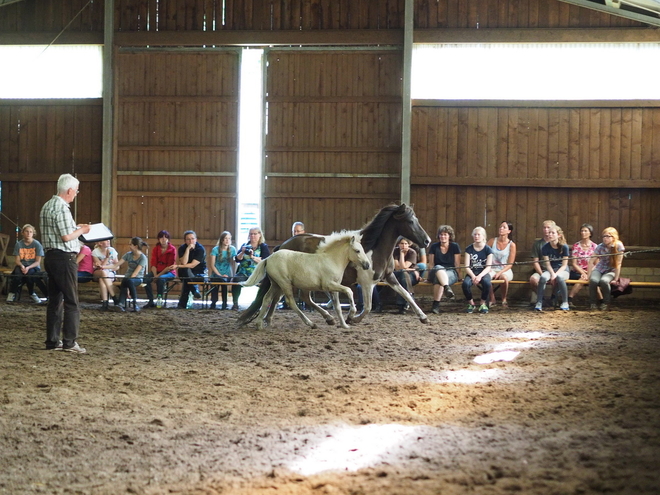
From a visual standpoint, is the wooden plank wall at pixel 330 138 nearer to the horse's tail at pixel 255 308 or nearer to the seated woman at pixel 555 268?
the seated woman at pixel 555 268

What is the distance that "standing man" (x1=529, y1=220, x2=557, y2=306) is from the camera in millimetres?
11898

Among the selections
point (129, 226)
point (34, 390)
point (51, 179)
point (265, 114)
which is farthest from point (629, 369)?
point (51, 179)

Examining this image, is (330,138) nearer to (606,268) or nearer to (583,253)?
(583,253)

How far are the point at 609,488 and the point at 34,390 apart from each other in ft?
13.0

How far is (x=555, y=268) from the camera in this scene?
12.1 meters

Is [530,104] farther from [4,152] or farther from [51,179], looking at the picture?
[4,152]

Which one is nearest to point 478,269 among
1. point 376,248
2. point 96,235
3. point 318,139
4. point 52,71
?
point 376,248

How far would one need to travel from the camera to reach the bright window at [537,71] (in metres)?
13.6

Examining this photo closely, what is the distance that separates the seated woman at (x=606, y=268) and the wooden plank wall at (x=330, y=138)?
4003 mm

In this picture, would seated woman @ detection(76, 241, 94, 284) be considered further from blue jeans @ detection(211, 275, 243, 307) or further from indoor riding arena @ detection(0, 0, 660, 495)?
blue jeans @ detection(211, 275, 243, 307)

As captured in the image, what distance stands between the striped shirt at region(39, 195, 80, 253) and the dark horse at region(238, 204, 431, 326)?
2.85 metres

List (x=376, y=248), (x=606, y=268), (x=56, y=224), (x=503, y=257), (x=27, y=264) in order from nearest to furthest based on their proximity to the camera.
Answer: (x=56, y=224) → (x=376, y=248) → (x=606, y=268) → (x=503, y=257) → (x=27, y=264)

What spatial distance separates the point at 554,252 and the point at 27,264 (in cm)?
879

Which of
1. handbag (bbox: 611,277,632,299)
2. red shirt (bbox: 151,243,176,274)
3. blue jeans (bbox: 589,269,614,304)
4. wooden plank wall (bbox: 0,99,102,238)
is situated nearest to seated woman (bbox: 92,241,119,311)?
red shirt (bbox: 151,243,176,274)
